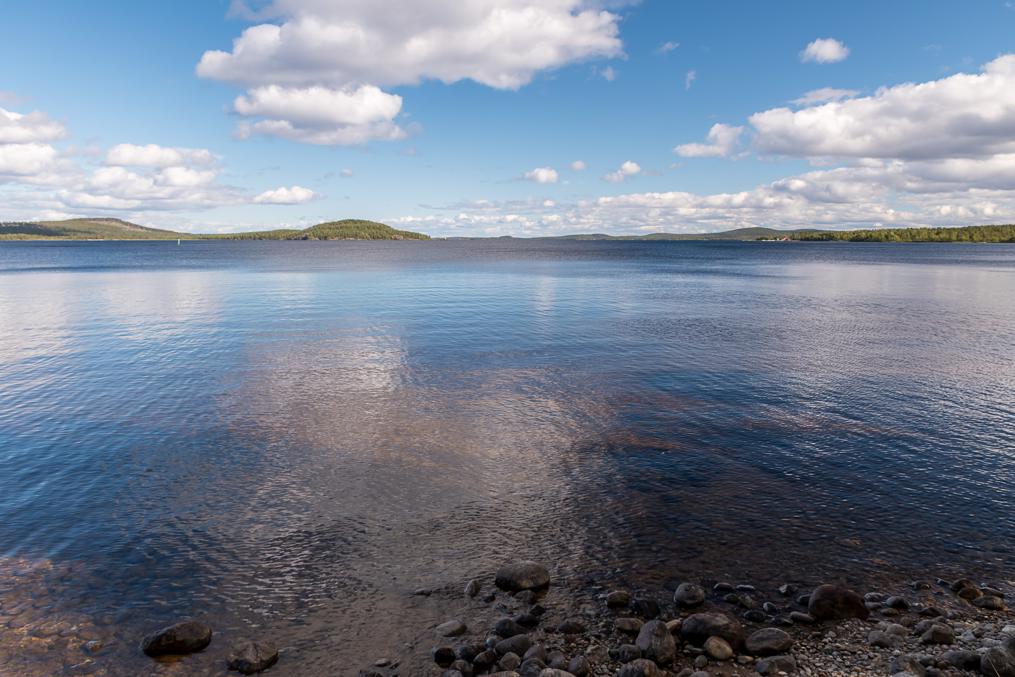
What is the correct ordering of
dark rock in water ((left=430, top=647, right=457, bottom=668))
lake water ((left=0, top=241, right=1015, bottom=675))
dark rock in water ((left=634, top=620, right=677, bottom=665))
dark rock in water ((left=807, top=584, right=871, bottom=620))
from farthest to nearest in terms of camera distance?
lake water ((left=0, top=241, right=1015, bottom=675))
dark rock in water ((left=807, top=584, right=871, bottom=620))
dark rock in water ((left=430, top=647, right=457, bottom=668))
dark rock in water ((left=634, top=620, right=677, bottom=665))

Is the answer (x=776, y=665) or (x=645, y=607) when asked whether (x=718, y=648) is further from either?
(x=645, y=607)

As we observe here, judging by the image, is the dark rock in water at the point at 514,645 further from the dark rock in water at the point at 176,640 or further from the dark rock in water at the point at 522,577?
the dark rock in water at the point at 176,640

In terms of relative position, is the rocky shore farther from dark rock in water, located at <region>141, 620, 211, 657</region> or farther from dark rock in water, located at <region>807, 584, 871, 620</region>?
dark rock in water, located at <region>141, 620, 211, 657</region>

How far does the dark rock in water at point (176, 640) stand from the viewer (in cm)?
1045

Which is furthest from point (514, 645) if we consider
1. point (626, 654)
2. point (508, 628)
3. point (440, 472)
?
point (440, 472)

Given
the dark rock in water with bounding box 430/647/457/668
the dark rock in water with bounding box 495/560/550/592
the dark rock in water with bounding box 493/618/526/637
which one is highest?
the dark rock in water with bounding box 495/560/550/592

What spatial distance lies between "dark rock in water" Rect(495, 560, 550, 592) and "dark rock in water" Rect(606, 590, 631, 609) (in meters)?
1.32

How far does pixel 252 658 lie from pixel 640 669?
21.2ft

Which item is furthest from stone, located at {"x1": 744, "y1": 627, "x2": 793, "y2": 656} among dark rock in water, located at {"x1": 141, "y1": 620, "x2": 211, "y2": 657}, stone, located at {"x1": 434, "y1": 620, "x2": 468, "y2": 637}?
dark rock in water, located at {"x1": 141, "y1": 620, "x2": 211, "y2": 657}

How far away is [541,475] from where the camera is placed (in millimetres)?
17656

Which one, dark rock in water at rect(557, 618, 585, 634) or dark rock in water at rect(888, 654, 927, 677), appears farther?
dark rock in water at rect(557, 618, 585, 634)

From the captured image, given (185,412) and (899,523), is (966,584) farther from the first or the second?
(185,412)

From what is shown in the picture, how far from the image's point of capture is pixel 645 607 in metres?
11.4

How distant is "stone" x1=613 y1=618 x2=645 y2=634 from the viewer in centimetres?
1080
